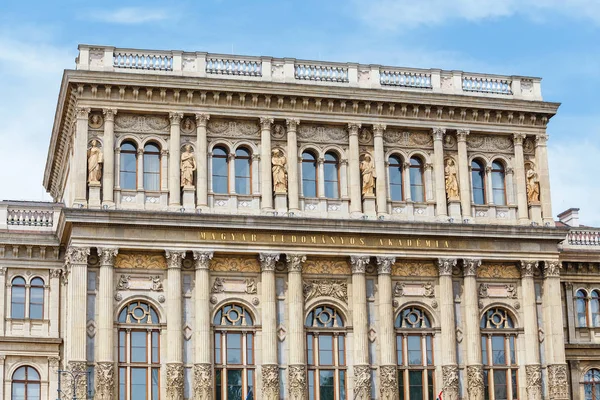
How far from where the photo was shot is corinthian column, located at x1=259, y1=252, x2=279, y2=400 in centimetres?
4416

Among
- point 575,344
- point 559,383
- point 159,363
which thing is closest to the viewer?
point 159,363

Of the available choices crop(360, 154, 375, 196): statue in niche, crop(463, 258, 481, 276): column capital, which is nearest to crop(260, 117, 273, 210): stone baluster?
crop(360, 154, 375, 196): statue in niche

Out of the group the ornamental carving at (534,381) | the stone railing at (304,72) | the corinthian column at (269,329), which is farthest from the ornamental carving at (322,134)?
the ornamental carving at (534,381)

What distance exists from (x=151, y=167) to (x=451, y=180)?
11738 millimetres

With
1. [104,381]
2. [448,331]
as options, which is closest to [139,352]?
[104,381]

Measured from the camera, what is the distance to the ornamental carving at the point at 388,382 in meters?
45.0

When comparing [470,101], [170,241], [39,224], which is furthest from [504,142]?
[39,224]

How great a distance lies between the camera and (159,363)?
44.0m

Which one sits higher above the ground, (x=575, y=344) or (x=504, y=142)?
(x=504, y=142)

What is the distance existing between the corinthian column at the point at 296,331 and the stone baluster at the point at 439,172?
6.04 metres

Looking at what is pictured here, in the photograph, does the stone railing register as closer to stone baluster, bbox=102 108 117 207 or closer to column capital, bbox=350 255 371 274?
stone baluster, bbox=102 108 117 207

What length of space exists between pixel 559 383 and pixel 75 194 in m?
19.6

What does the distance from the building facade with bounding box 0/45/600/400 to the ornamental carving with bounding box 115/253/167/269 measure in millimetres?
88

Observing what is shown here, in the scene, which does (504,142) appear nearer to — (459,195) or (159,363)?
(459,195)
